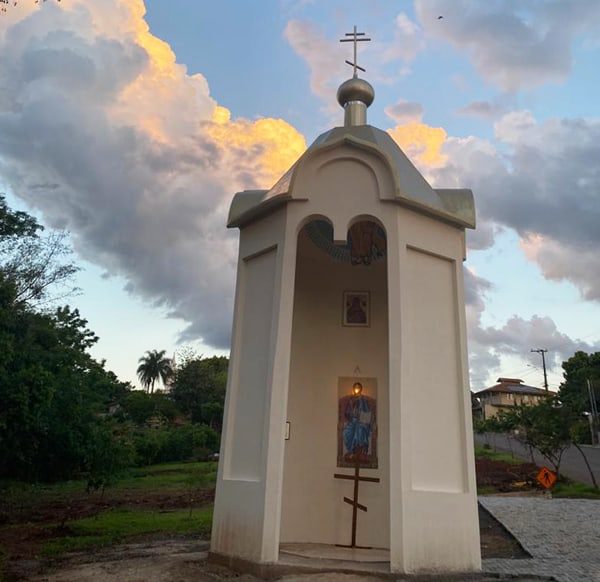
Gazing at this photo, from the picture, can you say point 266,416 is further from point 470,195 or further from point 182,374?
point 182,374

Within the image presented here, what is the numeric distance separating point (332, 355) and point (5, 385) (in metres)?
6.70

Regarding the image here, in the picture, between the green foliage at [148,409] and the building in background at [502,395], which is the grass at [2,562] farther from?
the building in background at [502,395]

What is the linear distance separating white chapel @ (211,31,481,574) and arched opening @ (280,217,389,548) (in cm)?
2

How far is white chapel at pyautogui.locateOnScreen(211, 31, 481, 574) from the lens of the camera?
6957 mm

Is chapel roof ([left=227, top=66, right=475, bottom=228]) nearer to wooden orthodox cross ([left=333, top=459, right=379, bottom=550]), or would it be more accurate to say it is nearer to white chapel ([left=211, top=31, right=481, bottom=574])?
white chapel ([left=211, top=31, right=481, bottom=574])

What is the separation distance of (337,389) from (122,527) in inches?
257

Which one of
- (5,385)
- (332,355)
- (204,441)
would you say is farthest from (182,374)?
(332,355)

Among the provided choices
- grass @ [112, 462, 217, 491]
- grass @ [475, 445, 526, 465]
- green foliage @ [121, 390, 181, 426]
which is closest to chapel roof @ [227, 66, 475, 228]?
grass @ [112, 462, 217, 491]

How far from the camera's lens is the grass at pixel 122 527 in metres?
10.0

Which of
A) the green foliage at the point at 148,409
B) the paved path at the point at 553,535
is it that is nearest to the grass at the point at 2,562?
the paved path at the point at 553,535

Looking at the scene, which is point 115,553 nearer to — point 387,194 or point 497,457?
point 387,194

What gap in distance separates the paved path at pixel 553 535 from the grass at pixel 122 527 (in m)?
5.89

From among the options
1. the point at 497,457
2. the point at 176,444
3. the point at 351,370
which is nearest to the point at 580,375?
the point at 497,457

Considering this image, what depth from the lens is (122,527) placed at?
12.4m
